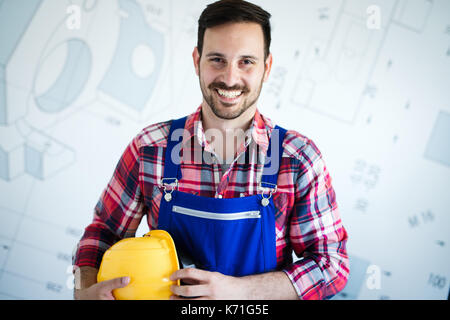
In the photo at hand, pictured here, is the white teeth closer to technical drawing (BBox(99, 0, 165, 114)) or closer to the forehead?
the forehead

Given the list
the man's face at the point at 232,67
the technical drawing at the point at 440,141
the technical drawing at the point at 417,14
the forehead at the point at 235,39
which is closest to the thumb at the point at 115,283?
the man's face at the point at 232,67

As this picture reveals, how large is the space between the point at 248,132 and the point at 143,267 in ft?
1.81

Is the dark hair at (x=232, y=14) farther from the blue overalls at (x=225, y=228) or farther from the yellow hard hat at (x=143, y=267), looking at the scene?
the yellow hard hat at (x=143, y=267)

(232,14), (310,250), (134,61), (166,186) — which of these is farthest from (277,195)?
(134,61)

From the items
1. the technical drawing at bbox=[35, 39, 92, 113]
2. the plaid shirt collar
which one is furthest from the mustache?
the technical drawing at bbox=[35, 39, 92, 113]

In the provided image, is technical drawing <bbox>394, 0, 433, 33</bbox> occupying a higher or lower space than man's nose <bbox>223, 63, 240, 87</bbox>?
higher

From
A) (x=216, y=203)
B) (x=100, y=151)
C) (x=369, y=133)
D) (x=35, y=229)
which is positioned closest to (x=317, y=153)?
(x=216, y=203)

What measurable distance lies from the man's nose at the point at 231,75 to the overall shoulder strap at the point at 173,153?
8.5 inches

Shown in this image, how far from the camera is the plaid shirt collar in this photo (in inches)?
44.5

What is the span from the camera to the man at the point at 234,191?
3.38ft

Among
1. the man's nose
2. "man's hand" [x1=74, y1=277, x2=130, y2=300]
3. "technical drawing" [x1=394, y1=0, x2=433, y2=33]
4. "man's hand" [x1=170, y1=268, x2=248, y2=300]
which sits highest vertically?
"technical drawing" [x1=394, y1=0, x2=433, y2=33]

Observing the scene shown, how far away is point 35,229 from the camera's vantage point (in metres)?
1.75

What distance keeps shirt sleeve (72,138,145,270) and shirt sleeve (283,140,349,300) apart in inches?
21.1

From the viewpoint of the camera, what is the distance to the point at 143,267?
86 centimetres
